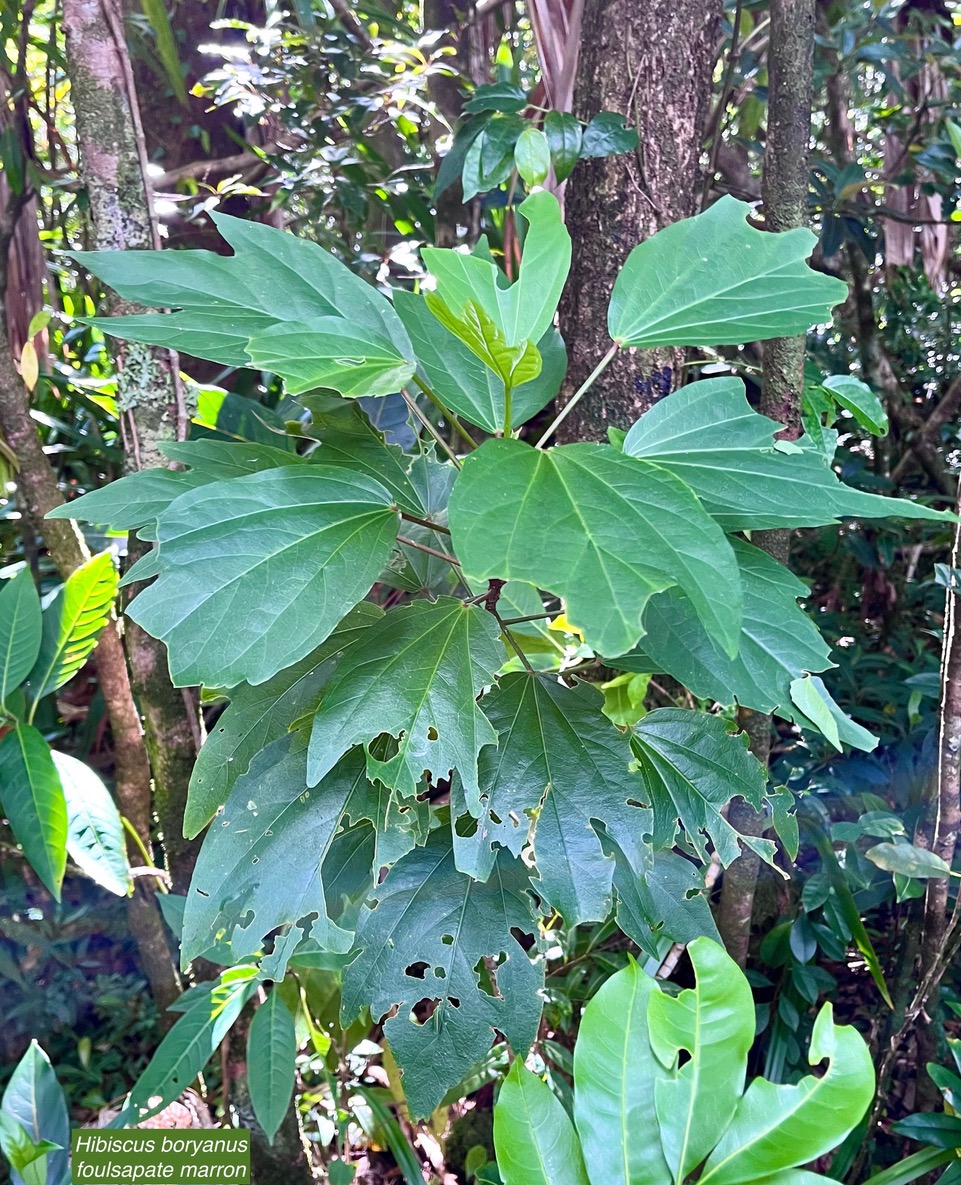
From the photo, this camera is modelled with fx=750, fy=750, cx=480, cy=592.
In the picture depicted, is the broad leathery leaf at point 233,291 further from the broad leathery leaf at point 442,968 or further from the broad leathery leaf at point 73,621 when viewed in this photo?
the broad leathery leaf at point 73,621

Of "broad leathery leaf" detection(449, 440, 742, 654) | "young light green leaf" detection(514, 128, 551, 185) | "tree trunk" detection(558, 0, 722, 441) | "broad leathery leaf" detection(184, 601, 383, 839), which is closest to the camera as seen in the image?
"broad leathery leaf" detection(449, 440, 742, 654)

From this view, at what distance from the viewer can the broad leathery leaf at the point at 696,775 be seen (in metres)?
0.57

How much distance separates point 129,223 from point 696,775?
83cm

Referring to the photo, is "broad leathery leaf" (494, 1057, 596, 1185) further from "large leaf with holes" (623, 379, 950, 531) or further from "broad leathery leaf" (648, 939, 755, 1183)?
"large leaf with holes" (623, 379, 950, 531)

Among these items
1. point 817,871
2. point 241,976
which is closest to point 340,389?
point 241,976

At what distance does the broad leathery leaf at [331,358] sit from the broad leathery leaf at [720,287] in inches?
6.2

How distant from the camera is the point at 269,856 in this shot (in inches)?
20.5

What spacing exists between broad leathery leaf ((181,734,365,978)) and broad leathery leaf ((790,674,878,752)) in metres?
0.33

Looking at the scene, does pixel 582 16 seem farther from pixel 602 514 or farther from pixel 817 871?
pixel 817 871

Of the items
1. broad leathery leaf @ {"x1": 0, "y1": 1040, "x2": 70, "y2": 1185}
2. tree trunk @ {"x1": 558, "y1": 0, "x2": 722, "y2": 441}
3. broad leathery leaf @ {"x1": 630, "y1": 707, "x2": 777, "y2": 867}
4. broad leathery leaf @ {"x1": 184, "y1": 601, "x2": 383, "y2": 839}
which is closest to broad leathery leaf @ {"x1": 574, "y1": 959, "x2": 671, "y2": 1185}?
broad leathery leaf @ {"x1": 630, "y1": 707, "x2": 777, "y2": 867}

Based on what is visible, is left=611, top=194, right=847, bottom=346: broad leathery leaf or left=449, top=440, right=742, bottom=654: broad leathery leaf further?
left=611, top=194, right=847, bottom=346: broad leathery leaf

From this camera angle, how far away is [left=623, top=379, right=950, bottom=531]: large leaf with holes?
0.43 metres

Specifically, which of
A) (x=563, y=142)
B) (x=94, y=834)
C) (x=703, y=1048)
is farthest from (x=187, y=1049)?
(x=563, y=142)

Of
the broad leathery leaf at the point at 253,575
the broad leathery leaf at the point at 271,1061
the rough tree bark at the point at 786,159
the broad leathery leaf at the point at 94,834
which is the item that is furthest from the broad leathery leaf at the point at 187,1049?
the rough tree bark at the point at 786,159
